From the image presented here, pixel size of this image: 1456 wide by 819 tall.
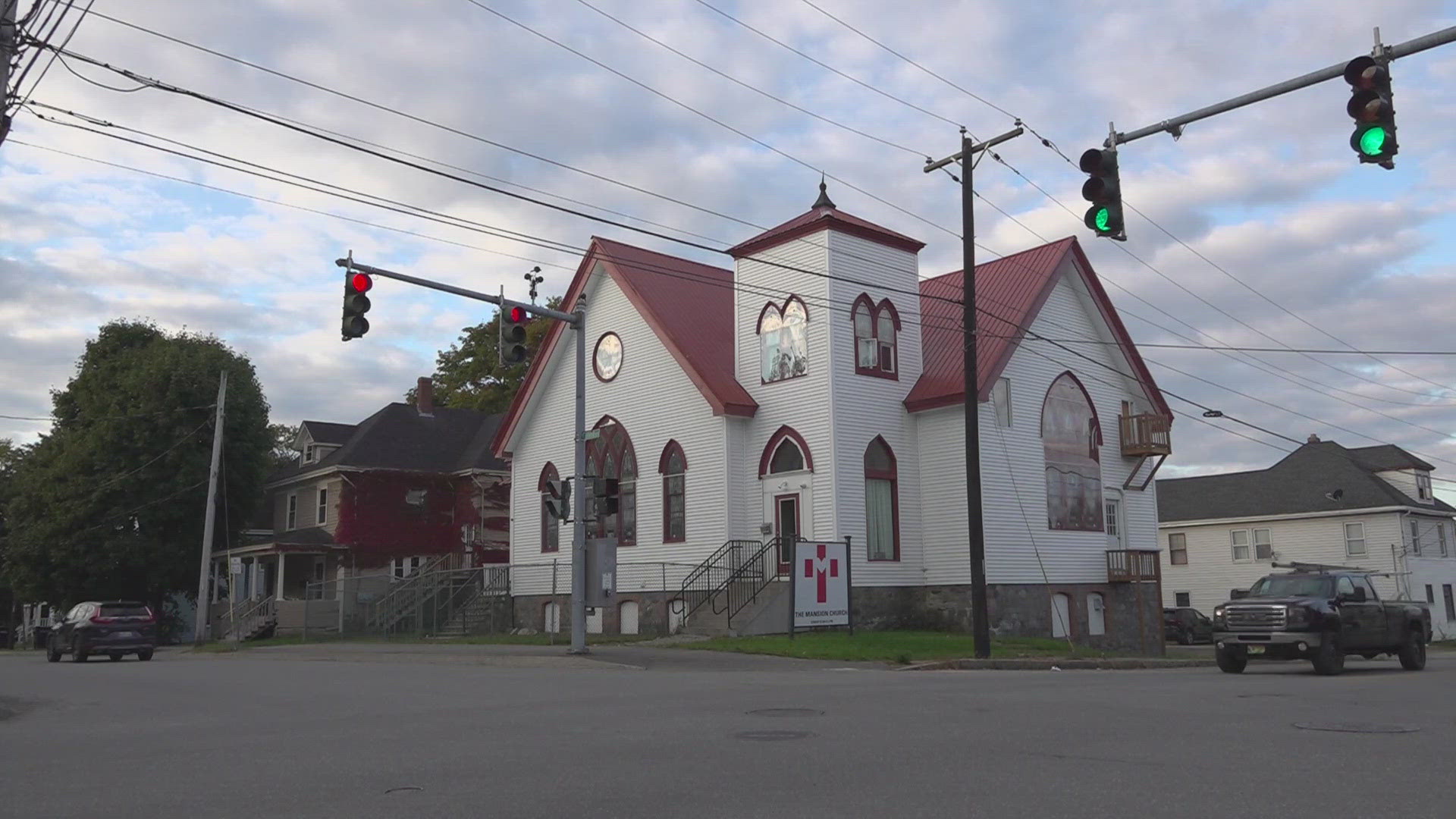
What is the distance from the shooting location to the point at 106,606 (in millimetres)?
30406

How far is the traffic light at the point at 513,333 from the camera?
19.6 m

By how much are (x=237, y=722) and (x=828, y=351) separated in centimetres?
1904

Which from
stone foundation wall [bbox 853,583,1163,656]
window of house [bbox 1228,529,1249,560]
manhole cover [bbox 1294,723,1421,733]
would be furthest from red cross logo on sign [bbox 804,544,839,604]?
window of house [bbox 1228,529,1249,560]

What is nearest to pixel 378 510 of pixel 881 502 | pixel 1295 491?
pixel 881 502

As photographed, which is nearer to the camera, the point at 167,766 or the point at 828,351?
the point at 167,766

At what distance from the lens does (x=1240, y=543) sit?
5531cm

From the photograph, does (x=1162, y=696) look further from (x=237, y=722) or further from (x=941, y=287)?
(x=941, y=287)

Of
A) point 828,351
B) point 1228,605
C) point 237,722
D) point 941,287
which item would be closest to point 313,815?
point 237,722

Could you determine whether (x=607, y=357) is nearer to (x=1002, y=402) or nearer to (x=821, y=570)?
(x=1002, y=402)

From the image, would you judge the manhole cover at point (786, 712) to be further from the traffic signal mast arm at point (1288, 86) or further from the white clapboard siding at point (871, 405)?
the white clapboard siding at point (871, 405)

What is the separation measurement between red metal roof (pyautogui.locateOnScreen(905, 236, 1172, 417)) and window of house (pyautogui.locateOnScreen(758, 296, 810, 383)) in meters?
3.05

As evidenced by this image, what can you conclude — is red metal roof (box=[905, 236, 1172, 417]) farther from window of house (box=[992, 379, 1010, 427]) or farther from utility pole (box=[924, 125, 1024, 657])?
utility pole (box=[924, 125, 1024, 657])

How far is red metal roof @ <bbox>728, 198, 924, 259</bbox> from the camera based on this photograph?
29891mm

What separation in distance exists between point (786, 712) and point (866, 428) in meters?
18.1
